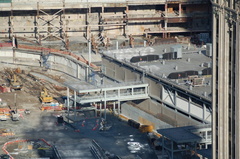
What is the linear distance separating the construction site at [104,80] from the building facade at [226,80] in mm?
11790

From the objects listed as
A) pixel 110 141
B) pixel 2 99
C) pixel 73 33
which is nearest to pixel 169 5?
pixel 73 33

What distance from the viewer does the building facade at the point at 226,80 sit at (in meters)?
48.9

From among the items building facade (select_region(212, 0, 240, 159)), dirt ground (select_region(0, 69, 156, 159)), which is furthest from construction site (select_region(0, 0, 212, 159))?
building facade (select_region(212, 0, 240, 159))

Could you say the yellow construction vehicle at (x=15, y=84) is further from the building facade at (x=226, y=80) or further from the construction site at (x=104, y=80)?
the building facade at (x=226, y=80)

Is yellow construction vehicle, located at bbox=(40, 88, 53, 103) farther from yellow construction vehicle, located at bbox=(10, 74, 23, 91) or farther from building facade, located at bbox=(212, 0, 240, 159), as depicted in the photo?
building facade, located at bbox=(212, 0, 240, 159)

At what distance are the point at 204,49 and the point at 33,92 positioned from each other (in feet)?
63.8

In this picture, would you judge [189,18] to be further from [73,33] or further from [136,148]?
→ [136,148]

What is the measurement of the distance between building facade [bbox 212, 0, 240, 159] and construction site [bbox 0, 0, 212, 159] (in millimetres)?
11790

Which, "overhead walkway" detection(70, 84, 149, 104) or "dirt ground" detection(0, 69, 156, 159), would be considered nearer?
"dirt ground" detection(0, 69, 156, 159)

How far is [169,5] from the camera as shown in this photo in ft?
395

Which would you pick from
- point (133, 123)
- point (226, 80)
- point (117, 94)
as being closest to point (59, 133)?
point (133, 123)

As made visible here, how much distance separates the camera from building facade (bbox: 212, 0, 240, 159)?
160 feet

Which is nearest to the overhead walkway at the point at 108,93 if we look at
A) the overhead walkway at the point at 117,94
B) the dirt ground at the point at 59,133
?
the overhead walkway at the point at 117,94

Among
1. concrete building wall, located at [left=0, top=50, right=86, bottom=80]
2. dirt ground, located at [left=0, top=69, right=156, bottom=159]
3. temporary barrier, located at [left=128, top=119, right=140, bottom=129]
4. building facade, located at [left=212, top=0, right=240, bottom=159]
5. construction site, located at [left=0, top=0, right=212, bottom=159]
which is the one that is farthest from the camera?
concrete building wall, located at [left=0, top=50, right=86, bottom=80]
